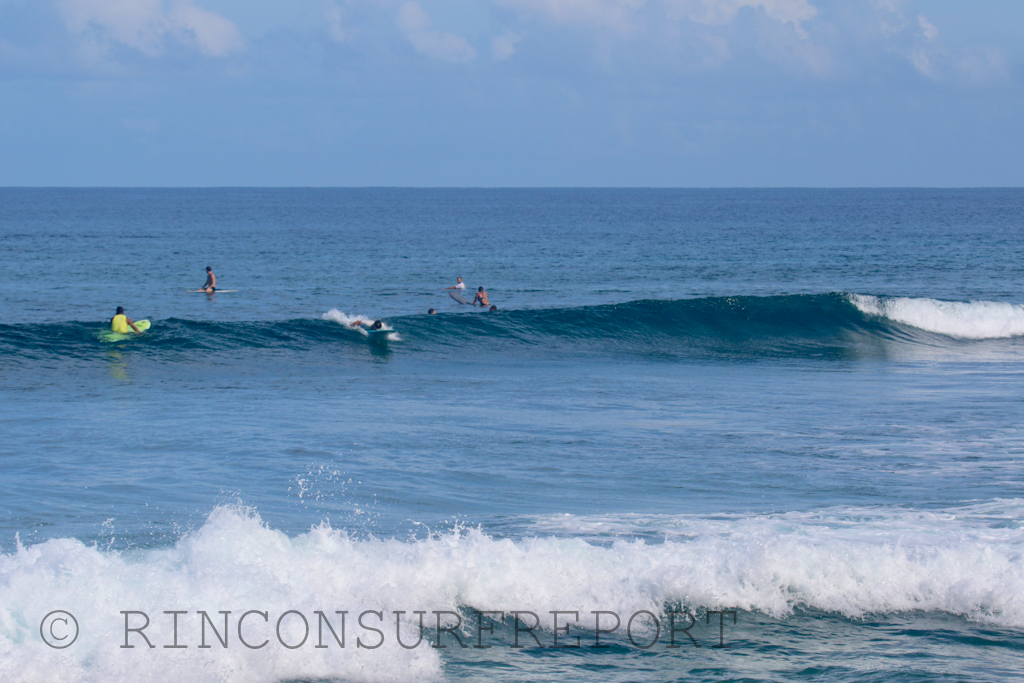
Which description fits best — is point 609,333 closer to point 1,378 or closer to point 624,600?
point 1,378

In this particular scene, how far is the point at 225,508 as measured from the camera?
9258 mm

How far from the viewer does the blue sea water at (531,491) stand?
7246 mm

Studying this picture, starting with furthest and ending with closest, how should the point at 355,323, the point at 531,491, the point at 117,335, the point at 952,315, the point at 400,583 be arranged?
the point at 952,315
the point at 355,323
the point at 117,335
the point at 531,491
the point at 400,583

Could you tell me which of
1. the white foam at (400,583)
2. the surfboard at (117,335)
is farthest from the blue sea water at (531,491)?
the surfboard at (117,335)

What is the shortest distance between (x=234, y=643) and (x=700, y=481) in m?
6.55

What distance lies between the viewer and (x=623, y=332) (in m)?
27.8

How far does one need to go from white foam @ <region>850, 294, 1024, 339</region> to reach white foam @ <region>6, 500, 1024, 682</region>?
2207 centimetres

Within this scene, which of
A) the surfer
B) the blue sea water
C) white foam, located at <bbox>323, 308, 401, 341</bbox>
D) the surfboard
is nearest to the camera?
the blue sea water
